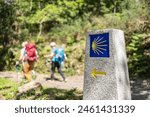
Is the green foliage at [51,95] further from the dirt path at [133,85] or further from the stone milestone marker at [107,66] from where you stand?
the stone milestone marker at [107,66]

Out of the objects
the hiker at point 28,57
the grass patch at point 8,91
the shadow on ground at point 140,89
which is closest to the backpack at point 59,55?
the hiker at point 28,57

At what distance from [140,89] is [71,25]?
11.3 metres

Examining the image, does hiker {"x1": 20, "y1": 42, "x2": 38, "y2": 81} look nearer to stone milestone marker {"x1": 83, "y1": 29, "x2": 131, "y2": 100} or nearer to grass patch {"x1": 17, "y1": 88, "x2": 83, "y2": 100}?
grass patch {"x1": 17, "y1": 88, "x2": 83, "y2": 100}

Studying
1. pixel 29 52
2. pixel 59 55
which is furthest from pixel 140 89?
pixel 29 52

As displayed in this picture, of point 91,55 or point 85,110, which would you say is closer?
point 85,110

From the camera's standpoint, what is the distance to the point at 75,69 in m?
19.3

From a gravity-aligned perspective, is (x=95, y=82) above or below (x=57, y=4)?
below

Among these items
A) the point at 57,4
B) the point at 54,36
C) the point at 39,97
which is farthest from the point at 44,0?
the point at 39,97

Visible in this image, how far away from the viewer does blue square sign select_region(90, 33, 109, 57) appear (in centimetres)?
771

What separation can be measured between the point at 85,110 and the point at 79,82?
9.86 meters

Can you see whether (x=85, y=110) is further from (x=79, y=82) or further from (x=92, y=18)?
(x=92, y=18)

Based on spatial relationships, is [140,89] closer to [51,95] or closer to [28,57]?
[51,95]

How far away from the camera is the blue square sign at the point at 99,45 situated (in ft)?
25.3

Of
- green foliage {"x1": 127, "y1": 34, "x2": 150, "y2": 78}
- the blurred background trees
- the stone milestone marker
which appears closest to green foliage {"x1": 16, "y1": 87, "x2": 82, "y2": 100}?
the stone milestone marker
